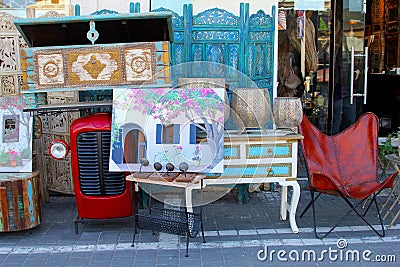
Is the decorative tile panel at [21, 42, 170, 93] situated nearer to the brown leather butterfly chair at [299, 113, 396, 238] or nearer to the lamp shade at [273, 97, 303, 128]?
the lamp shade at [273, 97, 303, 128]

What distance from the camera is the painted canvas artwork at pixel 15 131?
4.60 metres

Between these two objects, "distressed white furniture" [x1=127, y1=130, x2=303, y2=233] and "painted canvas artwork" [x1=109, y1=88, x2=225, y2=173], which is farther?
"distressed white furniture" [x1=127, y1=130, x2=303, y2=233]

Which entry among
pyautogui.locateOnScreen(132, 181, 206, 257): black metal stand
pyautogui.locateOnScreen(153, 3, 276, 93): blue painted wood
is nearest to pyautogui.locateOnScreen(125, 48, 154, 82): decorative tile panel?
pyautogui.locateOnScreen(153, 3, 276, 93): blue painted wood

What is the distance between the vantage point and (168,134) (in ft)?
13.5

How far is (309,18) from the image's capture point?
21.1 feet

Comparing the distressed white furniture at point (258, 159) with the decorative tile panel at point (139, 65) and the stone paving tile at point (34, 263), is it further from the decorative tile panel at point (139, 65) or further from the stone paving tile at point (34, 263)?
the stone paving tile at point (34, 263)

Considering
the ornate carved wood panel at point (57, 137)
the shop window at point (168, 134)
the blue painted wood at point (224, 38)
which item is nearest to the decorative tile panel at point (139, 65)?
the shop window at point (168, 134)

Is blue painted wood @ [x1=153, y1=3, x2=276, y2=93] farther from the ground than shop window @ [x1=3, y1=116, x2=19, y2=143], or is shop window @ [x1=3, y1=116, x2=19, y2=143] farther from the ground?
blue painted wood @ [x1=153, y1=3, x2=276, y2=93]

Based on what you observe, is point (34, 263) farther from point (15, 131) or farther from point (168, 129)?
point (168, 129)

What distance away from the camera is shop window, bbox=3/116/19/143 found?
4.65m

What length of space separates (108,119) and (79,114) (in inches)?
40.2

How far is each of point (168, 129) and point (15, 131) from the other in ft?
5.16

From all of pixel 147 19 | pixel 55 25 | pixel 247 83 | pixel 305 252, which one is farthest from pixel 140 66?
pixel 305 252

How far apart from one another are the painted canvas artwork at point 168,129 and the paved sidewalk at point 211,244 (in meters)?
0.68
